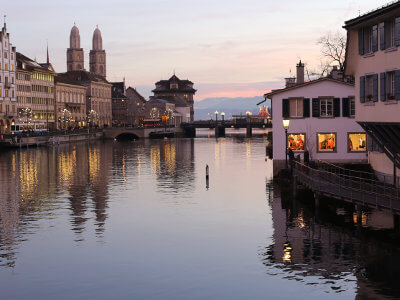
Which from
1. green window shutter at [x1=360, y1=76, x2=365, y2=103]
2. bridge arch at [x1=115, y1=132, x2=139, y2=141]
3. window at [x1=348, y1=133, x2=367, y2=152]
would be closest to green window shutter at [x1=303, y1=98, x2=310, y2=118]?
window at [x1=348, y1=133, x2=367, y2=152]

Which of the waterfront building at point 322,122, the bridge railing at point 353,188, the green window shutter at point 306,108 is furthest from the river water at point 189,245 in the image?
the green window shutter at point 306,108

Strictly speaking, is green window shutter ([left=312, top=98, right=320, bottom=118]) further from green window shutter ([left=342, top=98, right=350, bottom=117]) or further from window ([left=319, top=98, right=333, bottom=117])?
green window shutter ([left=342, top=98, right=350, bottom=117])

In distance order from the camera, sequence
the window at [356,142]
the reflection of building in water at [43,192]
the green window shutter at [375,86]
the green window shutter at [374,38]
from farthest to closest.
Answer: the window at [356,142] → the green window shutter at [374,38] → the green window shutter at [375,86] → the reflection of building in water at [43,192]

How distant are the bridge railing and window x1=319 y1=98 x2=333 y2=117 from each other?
1230 cm

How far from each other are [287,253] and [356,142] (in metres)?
30.5

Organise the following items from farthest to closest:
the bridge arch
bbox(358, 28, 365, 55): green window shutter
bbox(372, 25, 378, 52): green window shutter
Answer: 1. the bridge arch
2. bbox(358, 28, 365, 55): green window shutter
3. bbox(372, 25, 378, 52): green window shutter

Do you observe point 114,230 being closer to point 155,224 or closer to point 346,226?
point 155,224

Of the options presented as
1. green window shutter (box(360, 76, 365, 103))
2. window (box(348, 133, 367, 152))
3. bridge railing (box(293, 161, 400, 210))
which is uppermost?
green window shutter (box(360, 76, 365, 103))

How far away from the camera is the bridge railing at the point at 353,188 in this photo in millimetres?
34000

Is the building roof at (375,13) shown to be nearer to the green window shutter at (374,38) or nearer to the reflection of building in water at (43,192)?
the green window shutter at (374,38)

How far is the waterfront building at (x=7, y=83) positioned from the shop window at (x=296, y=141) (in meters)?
102

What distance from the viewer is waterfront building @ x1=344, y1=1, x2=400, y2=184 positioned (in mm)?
37219

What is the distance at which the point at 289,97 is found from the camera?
61.2 m

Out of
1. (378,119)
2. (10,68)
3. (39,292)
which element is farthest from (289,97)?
(10,68)
